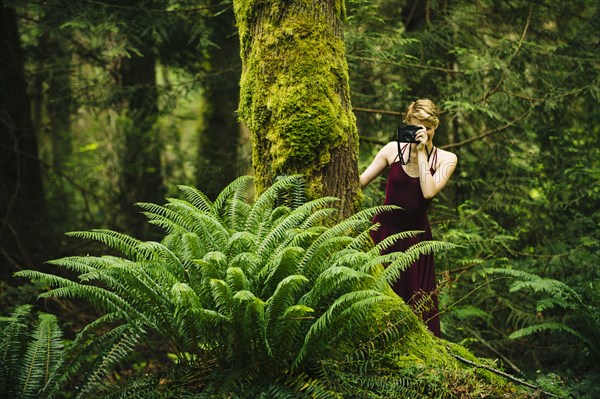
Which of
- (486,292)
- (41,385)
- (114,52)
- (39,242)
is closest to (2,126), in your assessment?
(39,242)

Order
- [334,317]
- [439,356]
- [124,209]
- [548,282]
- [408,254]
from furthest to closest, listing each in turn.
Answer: [124,209]
[548,282]
[439,356]
[408,254]
[334,317]

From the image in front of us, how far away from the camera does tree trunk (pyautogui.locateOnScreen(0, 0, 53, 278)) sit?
8977mm

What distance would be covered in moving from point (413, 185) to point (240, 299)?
8.34ft

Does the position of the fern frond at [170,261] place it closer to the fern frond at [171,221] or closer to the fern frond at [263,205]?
the fern frond at [171,221]

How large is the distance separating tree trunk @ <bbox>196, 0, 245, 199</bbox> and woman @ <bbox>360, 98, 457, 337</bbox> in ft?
9.63

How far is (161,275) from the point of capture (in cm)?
356

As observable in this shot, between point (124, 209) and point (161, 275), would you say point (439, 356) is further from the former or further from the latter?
point (124, 209)

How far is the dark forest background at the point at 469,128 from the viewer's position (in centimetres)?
668

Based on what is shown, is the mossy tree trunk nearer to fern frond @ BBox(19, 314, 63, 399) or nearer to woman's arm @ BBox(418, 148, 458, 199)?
woman's arm @ BBox(418, 148, 458, 199)

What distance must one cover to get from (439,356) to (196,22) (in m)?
6.08

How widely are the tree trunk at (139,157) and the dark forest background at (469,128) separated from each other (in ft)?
2.84

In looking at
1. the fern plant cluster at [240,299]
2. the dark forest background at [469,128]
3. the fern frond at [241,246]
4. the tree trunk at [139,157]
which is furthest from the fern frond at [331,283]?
the tree trunk at [139,157]

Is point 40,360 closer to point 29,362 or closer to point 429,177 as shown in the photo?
point 29,362

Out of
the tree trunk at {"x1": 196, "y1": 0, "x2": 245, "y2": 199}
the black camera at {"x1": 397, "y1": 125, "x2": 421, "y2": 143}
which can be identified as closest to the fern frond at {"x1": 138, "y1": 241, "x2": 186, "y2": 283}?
the black camera at {"x1": 397, "y1": 125, "x2": 421, "y2": 143}
